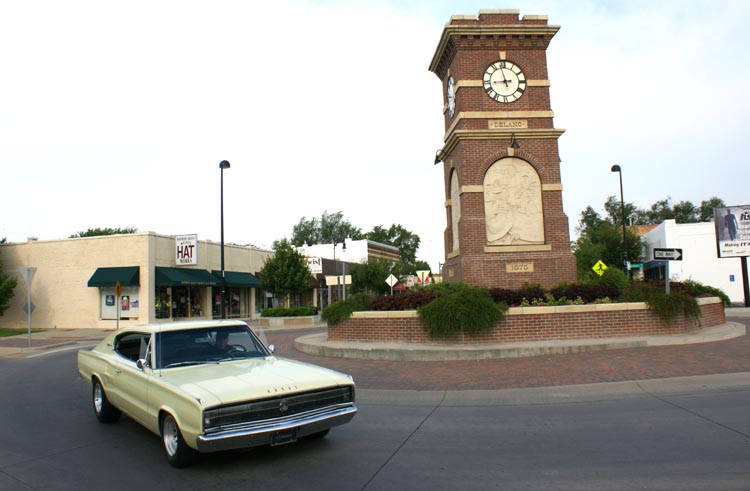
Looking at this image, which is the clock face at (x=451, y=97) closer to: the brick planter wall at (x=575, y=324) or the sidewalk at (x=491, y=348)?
the brick planter wall at (x=575, y=324)

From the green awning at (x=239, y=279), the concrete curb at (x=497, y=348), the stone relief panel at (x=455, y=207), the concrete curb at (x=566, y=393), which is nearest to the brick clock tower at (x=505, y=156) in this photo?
the stone relief panel at (x=455, y=207)

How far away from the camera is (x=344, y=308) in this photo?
1540 centimetres

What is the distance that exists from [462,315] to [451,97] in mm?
8863

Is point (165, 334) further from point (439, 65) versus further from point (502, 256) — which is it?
point (439, 65)

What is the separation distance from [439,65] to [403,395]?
13734mm

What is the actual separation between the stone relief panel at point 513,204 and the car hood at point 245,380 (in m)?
11.7

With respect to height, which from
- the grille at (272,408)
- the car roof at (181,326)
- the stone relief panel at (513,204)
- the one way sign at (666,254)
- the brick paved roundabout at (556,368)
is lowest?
the brick paved roundabout at (556,368)

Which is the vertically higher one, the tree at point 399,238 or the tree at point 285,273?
the tree at point 399,238

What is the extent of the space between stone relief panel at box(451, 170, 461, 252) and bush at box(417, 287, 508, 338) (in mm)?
4959

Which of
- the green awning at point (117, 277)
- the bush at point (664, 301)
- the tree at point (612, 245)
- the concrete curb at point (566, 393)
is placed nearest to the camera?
the concrete curb at point (566, 393)

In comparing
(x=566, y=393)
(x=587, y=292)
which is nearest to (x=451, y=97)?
(x=587, y=292)

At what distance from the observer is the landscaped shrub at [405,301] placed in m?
14.5

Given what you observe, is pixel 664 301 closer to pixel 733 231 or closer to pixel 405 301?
pixel 405 301

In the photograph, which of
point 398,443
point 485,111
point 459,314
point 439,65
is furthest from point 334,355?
point 439,65
